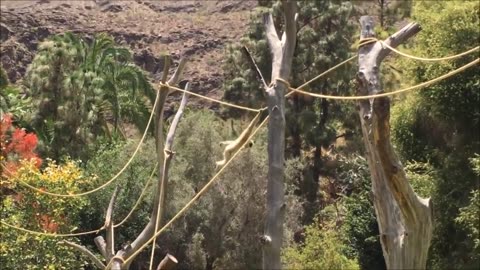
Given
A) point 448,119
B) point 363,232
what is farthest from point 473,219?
point 363,232

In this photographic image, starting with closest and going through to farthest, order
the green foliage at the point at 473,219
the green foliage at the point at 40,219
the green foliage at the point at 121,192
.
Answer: the green foliage at the point at 473,219, the green foliage at the point at 40,219, the green foliage at the point at 121,192

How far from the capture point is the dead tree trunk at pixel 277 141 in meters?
5.20

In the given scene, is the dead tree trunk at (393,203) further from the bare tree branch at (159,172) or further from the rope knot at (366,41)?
the bare tree branch at (159,172)

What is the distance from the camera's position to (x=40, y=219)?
12.4 metres

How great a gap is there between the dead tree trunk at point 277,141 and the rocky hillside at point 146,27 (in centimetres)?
3150

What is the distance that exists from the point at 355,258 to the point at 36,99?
10803mm

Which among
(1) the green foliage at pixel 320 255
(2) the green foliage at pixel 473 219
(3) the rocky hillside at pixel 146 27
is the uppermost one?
(3) the rocky hillside at pixel 146 27

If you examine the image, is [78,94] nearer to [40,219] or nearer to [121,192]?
[121,192]

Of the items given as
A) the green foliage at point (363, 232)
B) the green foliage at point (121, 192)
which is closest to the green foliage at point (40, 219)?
the green foliage at point (121, 192)

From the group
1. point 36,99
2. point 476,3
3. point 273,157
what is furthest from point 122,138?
point 273,157

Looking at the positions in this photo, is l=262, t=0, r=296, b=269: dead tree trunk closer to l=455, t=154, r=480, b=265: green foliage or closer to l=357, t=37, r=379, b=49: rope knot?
l=357, t=37, r=379, b=49: rope knot

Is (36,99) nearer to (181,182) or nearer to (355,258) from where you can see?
(181,182)

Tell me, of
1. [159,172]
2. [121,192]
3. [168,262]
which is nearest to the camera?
[168,262]

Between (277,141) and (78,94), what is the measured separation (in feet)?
47.3
